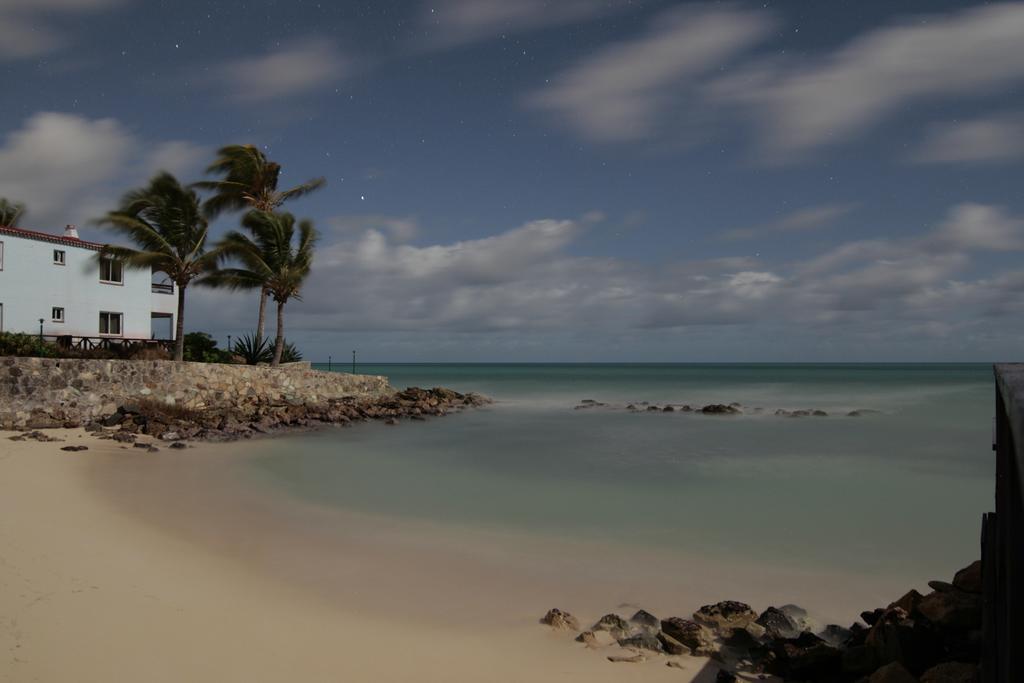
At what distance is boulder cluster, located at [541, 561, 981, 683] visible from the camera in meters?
4.10

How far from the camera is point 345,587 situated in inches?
245

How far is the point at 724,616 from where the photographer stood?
5426 mm

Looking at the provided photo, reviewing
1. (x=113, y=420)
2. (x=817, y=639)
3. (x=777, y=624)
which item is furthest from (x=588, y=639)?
(x=113, y=420)

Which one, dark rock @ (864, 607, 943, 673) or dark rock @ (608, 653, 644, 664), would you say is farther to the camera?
dark rock @ (608, 653, 644, 664)

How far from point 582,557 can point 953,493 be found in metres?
8.21

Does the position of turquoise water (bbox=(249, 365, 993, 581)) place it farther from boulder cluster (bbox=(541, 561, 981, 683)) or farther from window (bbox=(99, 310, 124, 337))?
window (bbox=(99, 310, 124, 337))

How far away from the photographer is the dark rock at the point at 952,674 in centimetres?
361

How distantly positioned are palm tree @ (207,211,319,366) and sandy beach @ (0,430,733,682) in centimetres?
2050

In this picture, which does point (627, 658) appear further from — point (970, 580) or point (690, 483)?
point (690, 483)

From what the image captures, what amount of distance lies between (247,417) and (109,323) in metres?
9.56

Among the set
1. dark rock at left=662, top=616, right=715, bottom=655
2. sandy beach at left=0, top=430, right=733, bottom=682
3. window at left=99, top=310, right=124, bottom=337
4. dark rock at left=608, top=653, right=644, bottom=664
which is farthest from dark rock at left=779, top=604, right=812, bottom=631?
window at left=99, top=310, right=124, bottom=337

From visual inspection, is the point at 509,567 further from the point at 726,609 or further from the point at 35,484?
the point at 35,484

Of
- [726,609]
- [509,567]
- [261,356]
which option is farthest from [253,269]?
[726,609]

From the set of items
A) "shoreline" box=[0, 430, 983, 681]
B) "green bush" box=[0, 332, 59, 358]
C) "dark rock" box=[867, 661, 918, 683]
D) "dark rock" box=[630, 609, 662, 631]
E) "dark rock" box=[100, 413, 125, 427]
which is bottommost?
"shoreline" box=[0, 430, 983, 681]
